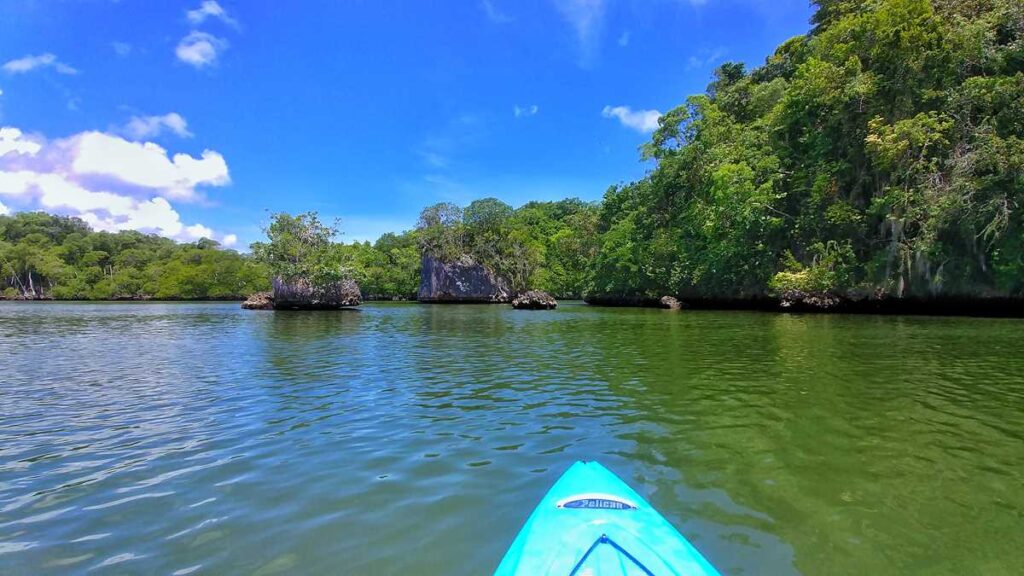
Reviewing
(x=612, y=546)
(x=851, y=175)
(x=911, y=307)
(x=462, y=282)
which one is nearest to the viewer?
(x=612, y=546)

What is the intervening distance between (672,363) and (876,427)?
6066 mm

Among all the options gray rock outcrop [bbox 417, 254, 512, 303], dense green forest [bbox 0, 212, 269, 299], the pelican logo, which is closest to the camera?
the pelican logo

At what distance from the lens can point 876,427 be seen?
700 cm

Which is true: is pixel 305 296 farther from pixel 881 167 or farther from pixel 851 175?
pixel 881 167

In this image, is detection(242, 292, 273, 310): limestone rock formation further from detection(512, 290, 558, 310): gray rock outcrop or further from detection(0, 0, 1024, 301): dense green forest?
detection(512, 290, 558, 310): gray rock outcrop

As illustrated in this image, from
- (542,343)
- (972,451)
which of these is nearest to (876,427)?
(972,451)

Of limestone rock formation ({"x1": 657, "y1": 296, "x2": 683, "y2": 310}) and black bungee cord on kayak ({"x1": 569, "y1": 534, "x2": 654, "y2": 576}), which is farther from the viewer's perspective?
limestone rock formation ({"x1": 657, "y1": 296, "x2": 683, "y2": 310})

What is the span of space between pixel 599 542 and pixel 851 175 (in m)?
37.1

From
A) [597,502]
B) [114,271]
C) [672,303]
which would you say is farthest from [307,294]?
[114,271]

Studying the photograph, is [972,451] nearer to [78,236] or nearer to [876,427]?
[876,427]

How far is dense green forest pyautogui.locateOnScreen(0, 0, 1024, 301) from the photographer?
84.4 feet

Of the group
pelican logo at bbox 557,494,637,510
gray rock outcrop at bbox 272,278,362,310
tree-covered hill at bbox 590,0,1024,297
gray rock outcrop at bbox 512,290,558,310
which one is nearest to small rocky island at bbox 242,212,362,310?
gray rock outcrop at bbox 272,278,362,310

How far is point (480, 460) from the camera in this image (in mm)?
5863

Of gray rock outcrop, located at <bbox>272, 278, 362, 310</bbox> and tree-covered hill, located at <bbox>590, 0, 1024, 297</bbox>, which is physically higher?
tree-covered hill, located at <bbox>590, 0, 1024, 297</bbox>
